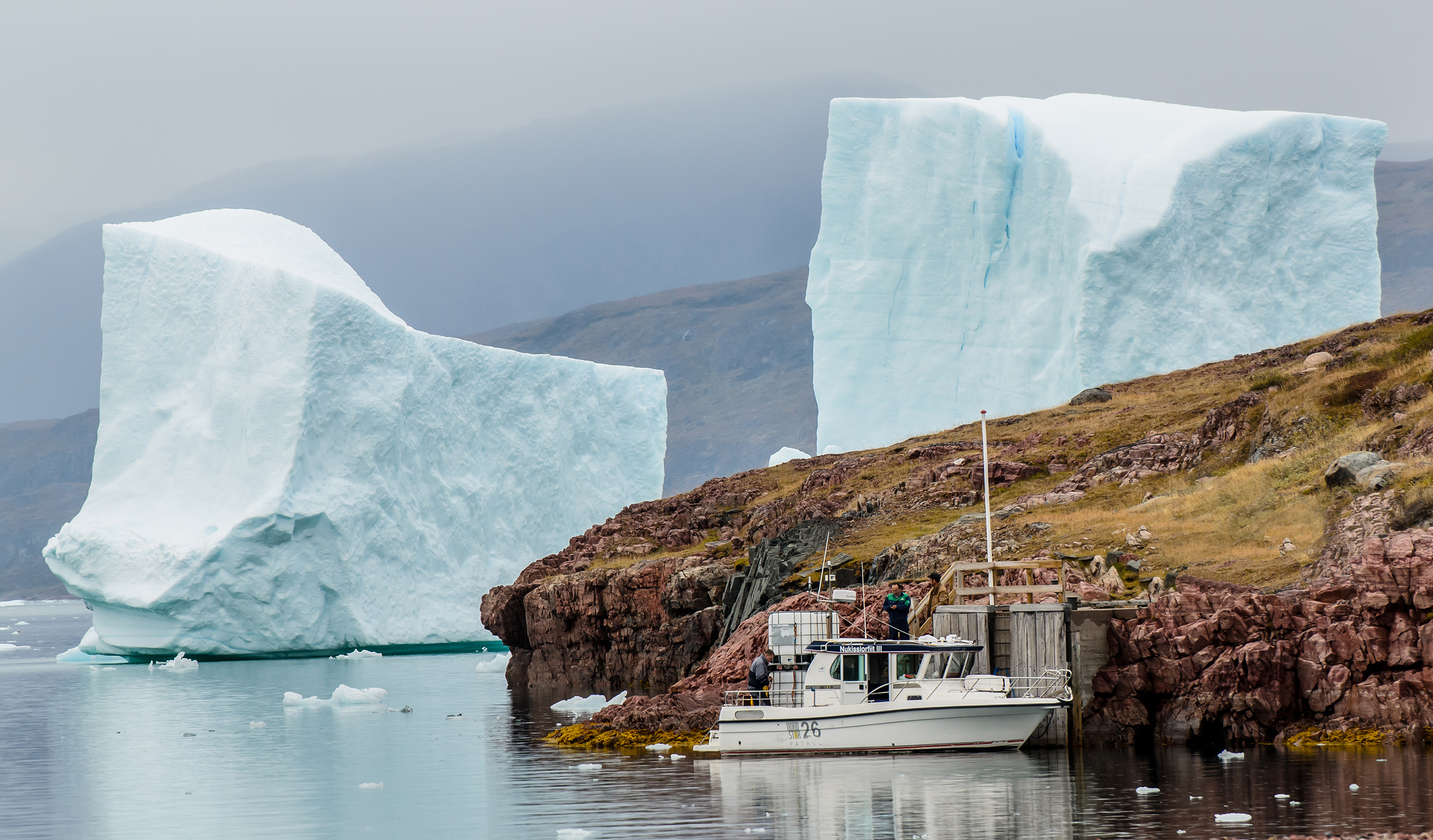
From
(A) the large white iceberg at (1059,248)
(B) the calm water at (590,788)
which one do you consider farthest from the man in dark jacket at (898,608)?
(A) the large white iceberg at (1059,248)

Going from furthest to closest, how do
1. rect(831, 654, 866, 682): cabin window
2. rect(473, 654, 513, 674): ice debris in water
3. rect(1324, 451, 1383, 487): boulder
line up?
rect(473, 654, 513, 674): ice debris in water
rect(1324, 451, 1383, 487): boulder
rect(831, 654, 866, 682): cabin window

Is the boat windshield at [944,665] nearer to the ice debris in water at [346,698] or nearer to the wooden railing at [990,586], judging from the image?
the wooden railing at [990,586]

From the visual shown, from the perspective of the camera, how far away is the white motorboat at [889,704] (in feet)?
84.0

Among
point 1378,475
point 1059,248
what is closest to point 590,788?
point 1378,475

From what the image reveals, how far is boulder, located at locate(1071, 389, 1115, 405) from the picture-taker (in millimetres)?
52344

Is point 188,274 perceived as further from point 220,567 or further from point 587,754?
point 587,754

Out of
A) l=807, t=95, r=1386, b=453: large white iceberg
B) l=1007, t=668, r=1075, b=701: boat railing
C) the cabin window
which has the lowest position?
l=1007, t=668, r=1075, b=701: boat railing

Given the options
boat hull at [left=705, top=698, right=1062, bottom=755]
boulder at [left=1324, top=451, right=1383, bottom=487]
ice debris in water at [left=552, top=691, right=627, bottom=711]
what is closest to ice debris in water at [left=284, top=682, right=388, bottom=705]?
ice debris in water at [left=552, top=691, right=627, bottom=711]

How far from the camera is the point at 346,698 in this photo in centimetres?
4222

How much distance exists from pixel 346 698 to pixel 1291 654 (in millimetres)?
26712

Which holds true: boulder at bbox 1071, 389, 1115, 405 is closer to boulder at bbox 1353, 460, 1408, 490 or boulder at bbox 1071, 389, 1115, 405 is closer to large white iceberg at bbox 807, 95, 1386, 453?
large white iceberg at bbox 807, 95, 1386, 453

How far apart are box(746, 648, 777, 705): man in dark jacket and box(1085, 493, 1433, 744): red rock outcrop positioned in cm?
570

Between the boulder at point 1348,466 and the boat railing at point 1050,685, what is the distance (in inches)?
323

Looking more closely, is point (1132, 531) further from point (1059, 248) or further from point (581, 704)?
→ point (1059, 248)
